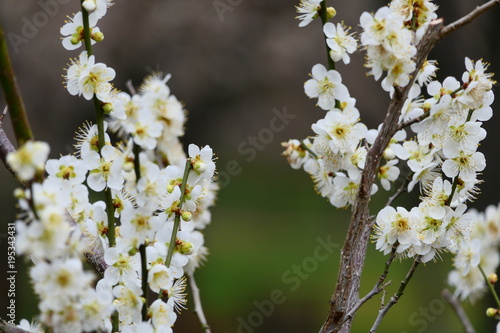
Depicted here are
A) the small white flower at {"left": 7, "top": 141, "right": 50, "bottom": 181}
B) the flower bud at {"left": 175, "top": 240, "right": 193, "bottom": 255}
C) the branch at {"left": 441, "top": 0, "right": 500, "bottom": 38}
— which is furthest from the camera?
the flower bud at {"left": 175, "top": 240, "right": 193, "bottom": 255}

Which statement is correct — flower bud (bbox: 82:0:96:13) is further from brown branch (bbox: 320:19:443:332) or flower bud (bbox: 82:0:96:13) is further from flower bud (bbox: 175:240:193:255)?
brown branch (bbox: 320:19:443:332)

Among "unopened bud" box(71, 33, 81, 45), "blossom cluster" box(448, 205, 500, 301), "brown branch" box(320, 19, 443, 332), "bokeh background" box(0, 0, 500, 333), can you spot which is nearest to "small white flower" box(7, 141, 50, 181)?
"unopened bud" box(71, 33, 81, 45)

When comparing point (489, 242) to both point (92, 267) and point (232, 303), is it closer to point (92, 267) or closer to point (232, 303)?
point (92, 267)

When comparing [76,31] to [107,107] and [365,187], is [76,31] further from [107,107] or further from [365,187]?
[365,187]

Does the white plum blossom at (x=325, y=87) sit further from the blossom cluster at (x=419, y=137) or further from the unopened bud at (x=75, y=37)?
the unopened bud at (x=75, y=37)

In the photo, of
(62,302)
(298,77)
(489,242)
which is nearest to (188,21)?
(298,77)

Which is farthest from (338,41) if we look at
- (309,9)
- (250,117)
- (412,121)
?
(250,117)

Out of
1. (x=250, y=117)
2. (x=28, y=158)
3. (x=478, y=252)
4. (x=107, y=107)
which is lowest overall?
(x=478, y=252)
